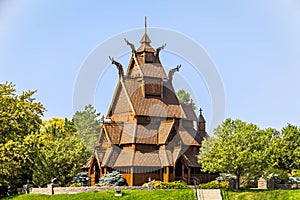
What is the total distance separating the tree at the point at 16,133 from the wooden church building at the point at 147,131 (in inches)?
294

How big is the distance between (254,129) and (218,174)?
37.3ft

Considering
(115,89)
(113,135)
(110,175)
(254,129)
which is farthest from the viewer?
(115,89)

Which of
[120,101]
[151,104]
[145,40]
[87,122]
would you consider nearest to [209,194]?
[151,104]

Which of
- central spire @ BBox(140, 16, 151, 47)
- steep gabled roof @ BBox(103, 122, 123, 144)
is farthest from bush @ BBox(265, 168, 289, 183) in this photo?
central spire @ BBox(140, 16, 151, 47)

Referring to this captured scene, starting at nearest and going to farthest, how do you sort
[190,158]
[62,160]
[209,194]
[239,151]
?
[209,194], [239,151], [190,158], [62,160]

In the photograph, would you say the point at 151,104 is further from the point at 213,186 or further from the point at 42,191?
the point at 42,191

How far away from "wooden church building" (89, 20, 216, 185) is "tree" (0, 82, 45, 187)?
747 centimetres

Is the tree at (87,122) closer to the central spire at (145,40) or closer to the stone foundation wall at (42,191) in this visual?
the central spire at (145,40)

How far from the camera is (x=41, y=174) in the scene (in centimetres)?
5344

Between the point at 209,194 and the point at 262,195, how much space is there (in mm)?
4208

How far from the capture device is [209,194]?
44.1 metres

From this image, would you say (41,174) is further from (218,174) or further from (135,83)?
(218,174)

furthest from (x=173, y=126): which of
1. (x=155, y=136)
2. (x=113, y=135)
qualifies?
(x=113, y=135)

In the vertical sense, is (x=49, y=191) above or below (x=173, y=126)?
below
